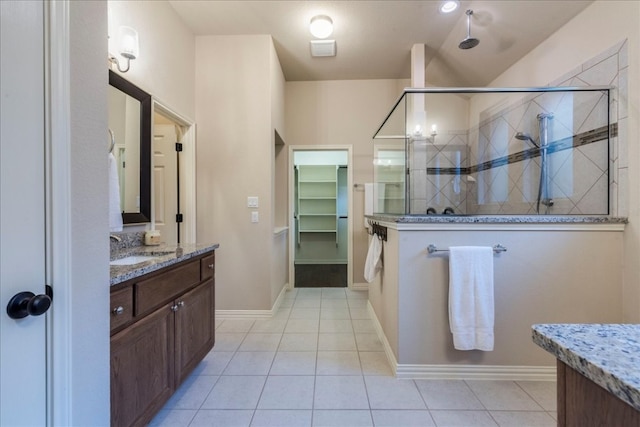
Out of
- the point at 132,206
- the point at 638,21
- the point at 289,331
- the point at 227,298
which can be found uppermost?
the point at 638,21

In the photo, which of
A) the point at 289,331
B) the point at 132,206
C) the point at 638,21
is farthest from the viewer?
the point at 289,331

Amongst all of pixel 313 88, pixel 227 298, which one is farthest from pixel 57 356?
pixel 313 88

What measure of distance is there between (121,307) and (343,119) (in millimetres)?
3496

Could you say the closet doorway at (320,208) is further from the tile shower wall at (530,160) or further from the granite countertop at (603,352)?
the granite countertop at (603,352)

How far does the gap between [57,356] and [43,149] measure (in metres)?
0.56

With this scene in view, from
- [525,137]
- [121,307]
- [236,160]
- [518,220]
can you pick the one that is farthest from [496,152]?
[121,307]

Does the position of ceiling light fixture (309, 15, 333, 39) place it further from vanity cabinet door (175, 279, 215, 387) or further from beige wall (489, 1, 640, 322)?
vanity cabinet door (175, 279, 215, 387)

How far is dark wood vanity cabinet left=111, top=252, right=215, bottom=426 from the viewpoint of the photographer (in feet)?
3.70

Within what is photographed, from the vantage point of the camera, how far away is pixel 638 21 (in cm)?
169

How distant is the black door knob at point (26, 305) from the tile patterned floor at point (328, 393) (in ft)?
3.98

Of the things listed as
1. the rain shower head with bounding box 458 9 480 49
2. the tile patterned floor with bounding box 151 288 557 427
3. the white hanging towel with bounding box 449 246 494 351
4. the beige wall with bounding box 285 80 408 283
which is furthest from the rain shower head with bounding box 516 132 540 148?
the tile patterned floor with bounding box 151 288 557 427

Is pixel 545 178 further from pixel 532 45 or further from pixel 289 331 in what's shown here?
pixel 289 331

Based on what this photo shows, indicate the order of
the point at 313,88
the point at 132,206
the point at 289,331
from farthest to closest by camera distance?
the point at 313,88, the point at 289,331, the point at 132,206

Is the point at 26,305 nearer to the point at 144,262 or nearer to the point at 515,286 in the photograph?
the point at 144,262
